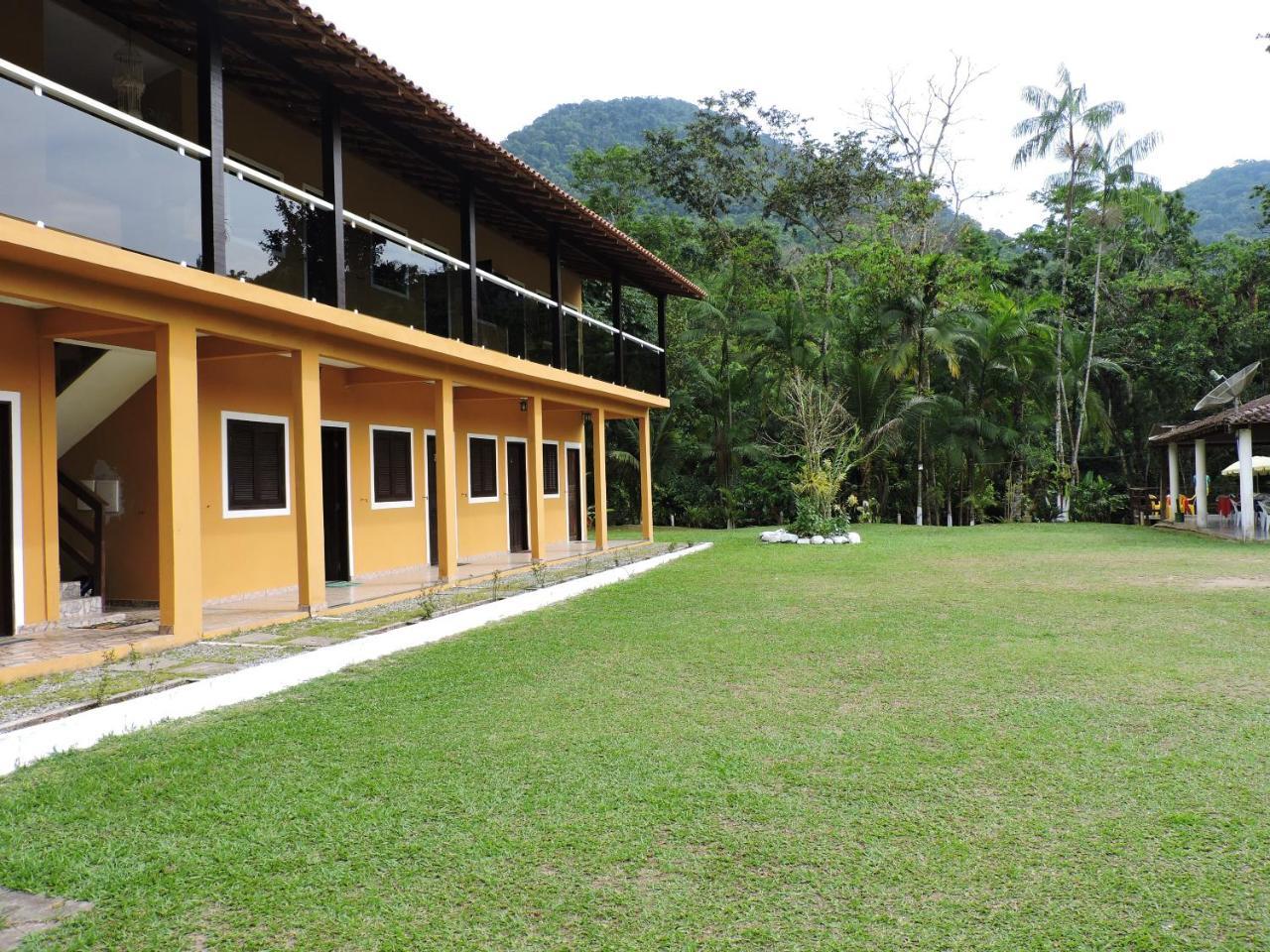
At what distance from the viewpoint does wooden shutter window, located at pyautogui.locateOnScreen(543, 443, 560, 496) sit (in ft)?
59.5

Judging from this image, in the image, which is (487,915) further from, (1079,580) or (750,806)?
(1079,580)

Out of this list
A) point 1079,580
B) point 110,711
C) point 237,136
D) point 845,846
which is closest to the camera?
point 845,846

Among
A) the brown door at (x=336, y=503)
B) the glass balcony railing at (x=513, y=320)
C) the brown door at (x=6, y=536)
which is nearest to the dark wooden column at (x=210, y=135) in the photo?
the brown door at (x=6, y=536)

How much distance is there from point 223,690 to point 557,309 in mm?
8617

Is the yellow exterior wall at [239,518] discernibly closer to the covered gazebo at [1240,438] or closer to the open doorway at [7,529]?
the open doorway at [7,529]

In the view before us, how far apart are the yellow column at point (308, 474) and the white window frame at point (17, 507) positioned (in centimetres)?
210

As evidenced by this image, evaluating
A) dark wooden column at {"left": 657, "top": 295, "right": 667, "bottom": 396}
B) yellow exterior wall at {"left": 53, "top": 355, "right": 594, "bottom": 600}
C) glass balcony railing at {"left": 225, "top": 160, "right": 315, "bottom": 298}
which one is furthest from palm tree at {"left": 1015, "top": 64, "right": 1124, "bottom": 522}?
glass balcony railing at {"left": 225, "top": 160, "right": 315, "bottom": 298}

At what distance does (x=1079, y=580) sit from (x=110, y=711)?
10917 millimetres

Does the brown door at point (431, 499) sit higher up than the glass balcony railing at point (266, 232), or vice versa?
the glass balcony railing at point (266, 232)

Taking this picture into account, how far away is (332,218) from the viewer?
860 cm

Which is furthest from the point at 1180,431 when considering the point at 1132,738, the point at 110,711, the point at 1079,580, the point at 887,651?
the point at 110,711

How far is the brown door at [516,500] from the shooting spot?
53.6 feet

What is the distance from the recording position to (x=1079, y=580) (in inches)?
472

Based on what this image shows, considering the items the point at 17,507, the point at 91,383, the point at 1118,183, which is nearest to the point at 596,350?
the point at 91,383
